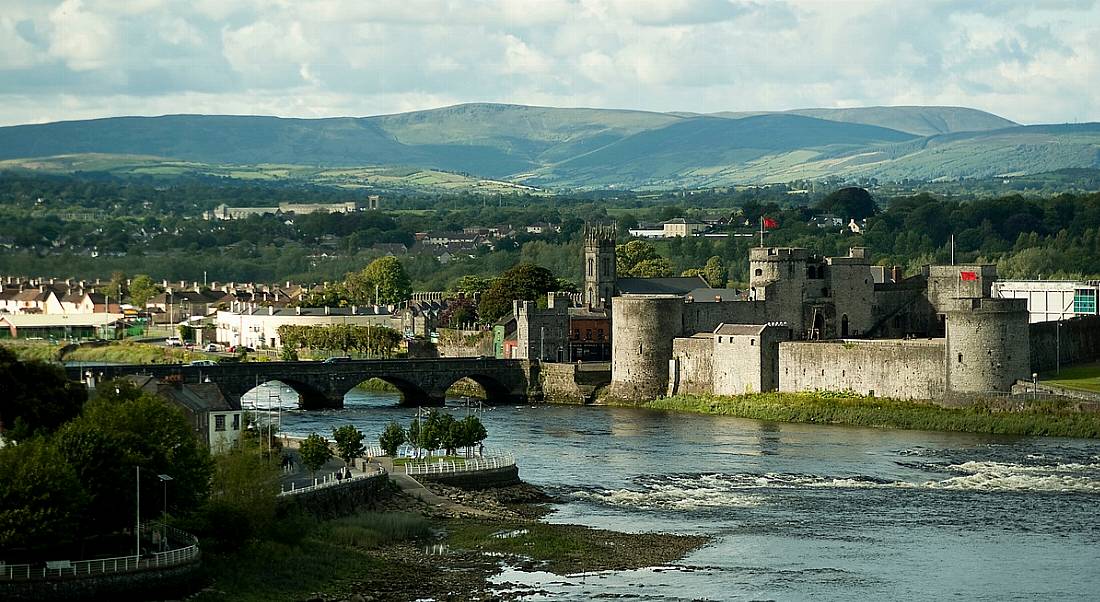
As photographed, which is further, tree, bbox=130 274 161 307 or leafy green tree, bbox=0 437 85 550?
tree, bbox=130 274 161 307

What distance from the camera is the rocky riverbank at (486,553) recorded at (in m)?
41.3

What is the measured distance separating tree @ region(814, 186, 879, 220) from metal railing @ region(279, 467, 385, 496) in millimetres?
132835

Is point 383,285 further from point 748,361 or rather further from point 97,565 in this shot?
point 97,565

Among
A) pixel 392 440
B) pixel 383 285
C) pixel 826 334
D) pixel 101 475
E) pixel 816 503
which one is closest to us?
pixel 101 475

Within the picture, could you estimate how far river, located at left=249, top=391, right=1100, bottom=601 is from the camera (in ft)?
140

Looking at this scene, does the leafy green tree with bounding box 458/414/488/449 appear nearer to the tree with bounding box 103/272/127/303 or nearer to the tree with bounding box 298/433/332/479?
the tree with bounding box 298/433/332/479

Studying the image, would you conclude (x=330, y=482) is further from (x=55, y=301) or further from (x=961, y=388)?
(x=55, y=301)

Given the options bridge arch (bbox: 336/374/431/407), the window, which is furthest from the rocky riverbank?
the window

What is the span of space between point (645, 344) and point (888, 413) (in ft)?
44.4

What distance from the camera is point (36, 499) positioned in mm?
38281

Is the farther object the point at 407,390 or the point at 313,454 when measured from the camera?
the point at 407,390

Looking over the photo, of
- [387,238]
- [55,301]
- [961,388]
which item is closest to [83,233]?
[55,301]

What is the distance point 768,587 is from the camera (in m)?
42.0

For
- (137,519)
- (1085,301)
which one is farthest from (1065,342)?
(137,519)
